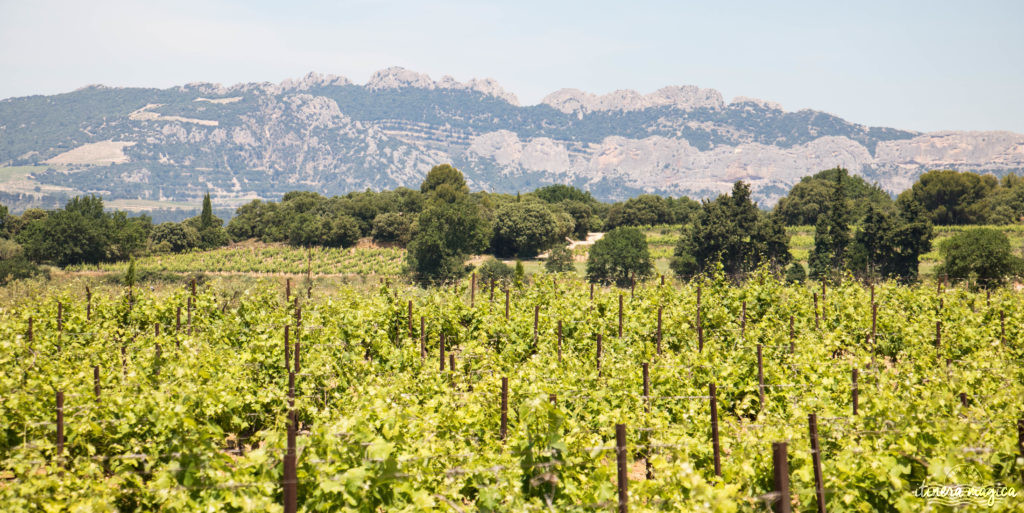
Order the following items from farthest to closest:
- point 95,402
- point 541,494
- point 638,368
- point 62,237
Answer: point 62,237, point 638,368, point 95,402, point 541,494

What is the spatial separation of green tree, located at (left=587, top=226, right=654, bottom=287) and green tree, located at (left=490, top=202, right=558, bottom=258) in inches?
497

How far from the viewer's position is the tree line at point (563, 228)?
43.8m

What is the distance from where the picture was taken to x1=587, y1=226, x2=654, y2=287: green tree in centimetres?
4744

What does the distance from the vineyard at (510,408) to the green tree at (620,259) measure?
32.1 metres

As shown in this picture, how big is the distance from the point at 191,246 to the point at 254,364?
62.1m

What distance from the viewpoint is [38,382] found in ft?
23.2

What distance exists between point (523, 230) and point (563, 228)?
657 cm

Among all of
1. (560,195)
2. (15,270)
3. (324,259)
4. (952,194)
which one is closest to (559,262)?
(324,259)

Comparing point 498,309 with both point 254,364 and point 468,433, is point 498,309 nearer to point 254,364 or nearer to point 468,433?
point 254,364

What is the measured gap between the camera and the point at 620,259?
157 feet

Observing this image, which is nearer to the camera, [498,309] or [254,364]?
[254,364]

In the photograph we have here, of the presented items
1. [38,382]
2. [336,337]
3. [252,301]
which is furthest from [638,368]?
[252,301]

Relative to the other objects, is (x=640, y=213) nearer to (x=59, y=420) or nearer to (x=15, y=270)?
(x=15, y=270)

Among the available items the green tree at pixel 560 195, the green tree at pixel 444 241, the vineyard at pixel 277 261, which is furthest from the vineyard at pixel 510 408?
the green tree at pixel 560 195
